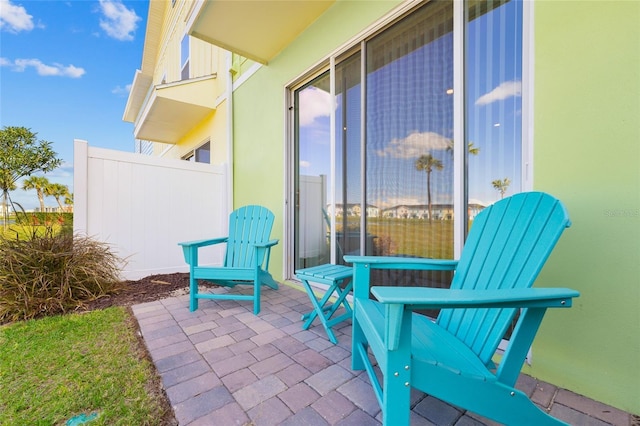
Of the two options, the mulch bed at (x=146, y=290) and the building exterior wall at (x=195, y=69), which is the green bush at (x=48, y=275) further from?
the building exterior wall at (x=195, y=69)

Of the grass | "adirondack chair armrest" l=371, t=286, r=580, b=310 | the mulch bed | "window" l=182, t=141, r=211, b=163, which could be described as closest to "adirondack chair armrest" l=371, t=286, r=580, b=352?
"adirondack chair armrest" l=371, t=286, r=580, b=310

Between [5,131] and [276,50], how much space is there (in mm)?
6475

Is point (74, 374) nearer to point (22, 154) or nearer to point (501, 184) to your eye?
point (501, 184)

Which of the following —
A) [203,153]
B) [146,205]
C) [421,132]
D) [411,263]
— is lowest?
[411,263]

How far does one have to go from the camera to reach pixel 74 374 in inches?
60.4

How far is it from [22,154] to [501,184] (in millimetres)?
8547

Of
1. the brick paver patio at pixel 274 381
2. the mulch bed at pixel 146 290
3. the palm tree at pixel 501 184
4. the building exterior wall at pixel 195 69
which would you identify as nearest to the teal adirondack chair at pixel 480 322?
the brick paver patio at pixel 274 381

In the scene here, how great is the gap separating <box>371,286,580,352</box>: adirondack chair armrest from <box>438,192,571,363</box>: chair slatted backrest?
0.16 m

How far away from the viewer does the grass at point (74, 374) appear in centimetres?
124

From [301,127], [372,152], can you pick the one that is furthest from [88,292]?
[372,152]

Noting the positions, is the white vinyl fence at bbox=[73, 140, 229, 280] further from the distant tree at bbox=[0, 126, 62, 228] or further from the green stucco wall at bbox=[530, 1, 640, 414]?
the green stucco wall at bbox=[530, 1, 640, 414]

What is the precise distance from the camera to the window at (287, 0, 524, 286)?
174cm

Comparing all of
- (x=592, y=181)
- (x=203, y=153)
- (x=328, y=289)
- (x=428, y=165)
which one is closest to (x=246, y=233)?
(x=328, y=289)

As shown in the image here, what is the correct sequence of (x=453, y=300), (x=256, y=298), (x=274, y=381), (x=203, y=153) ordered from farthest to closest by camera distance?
(x=203, y=153), (x=256, y=298), (x=274, y=381), (x=453, y=300)
